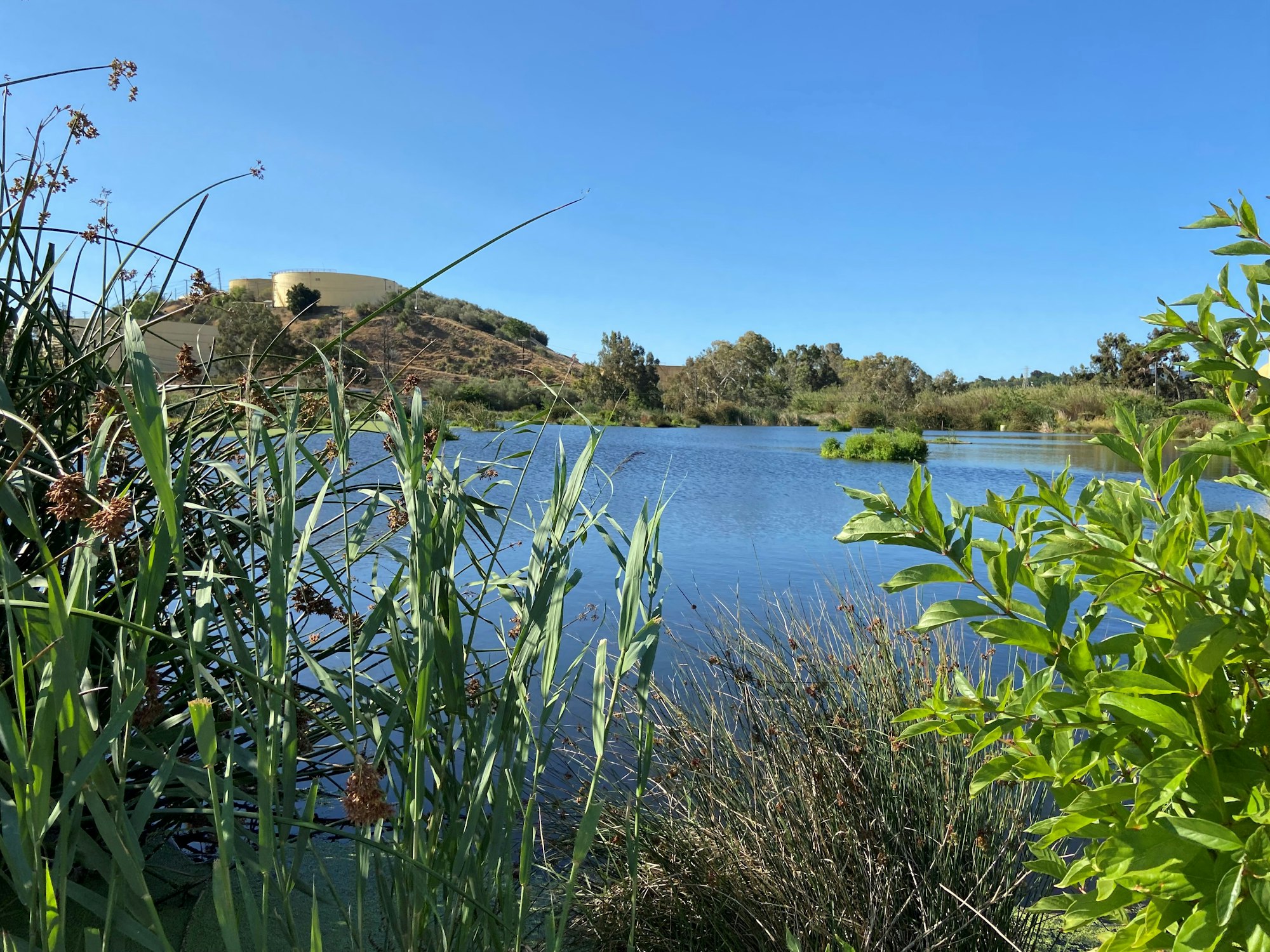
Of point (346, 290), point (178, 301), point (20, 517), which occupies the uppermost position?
point (346, 290)

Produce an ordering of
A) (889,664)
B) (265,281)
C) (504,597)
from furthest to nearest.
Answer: (265,281) < (889,664) < (504,597)

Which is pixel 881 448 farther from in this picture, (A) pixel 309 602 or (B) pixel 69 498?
(B) pixel 69 498

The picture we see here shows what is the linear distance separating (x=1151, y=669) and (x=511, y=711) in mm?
656

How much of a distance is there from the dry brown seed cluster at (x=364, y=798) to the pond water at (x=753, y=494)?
43 cm

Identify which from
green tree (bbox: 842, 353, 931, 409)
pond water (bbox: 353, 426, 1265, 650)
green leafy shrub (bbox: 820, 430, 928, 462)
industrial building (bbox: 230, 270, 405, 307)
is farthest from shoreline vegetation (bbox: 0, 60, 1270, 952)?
industrial building (bbox: 230, 270, 405, 307)

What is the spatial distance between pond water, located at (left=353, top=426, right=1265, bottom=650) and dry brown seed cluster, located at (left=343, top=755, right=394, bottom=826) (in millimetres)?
431

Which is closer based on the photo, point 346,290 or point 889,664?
point 889,664

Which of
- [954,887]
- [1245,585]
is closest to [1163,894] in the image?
[1245,585]

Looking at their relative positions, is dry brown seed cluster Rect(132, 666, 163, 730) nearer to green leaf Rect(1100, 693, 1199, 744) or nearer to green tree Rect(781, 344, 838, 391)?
green leaf Rect(1100, 693, 1199, 744)

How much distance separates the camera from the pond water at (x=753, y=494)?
445 cm

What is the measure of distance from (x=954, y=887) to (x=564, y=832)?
84 centimetres

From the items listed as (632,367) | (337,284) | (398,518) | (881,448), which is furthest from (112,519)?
(337,284)

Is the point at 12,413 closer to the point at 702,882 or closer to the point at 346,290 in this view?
the point at 702,882

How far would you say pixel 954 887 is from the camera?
162 centimetres
